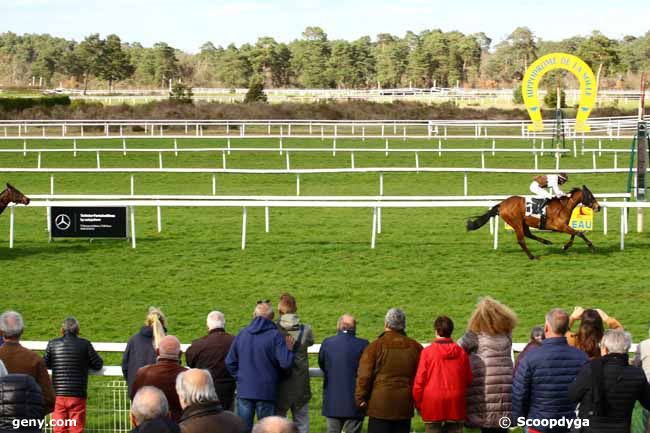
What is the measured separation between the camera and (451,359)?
5516 mm

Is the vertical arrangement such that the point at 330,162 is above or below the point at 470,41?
below

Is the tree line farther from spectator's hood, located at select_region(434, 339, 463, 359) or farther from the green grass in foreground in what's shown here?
spectator's hood, located at select_region(434, 339, 463, 359)

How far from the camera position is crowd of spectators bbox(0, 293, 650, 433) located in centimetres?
505

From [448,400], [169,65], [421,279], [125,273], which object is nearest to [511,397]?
[448,400]

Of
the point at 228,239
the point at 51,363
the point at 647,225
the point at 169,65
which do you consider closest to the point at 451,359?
the point at 51,363

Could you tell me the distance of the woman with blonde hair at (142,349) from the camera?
6129 mm

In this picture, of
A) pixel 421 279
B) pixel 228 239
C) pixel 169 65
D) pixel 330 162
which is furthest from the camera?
pixel 169 65

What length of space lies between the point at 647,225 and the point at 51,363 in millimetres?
12301

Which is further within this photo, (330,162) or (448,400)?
(330,162)

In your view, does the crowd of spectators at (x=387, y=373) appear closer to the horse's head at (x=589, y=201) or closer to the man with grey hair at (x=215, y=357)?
the man with grey hair at (x=215, y=357)

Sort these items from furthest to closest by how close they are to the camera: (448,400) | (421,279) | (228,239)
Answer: (228,239), (421,279), (448,400)

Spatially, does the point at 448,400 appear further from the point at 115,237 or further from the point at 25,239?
the point at 25,239

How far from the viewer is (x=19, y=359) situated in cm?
556

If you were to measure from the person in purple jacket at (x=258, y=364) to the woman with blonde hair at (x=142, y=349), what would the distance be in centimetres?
48
